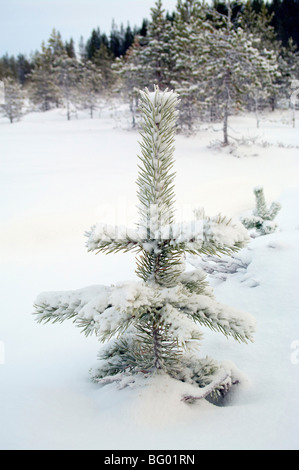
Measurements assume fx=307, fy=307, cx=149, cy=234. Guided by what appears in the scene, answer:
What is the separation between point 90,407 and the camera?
1435 millimetres

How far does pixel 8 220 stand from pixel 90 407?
632 cm

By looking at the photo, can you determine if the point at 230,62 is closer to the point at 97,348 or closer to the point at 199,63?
the point at 199,63

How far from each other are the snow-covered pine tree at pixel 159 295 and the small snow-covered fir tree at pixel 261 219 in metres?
2.97

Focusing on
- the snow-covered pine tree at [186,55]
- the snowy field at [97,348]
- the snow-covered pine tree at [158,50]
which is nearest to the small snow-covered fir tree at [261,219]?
the snowy field at [97,348]

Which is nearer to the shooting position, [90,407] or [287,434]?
[287,434]

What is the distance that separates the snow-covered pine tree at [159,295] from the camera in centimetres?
121

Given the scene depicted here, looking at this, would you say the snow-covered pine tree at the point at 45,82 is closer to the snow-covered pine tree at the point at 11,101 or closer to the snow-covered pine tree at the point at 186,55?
the snow-covered pine tree at the point at 11,101

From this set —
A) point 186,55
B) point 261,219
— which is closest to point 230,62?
point 186,55

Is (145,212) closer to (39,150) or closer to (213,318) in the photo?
(213,318)

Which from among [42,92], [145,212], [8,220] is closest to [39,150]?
[8,220]

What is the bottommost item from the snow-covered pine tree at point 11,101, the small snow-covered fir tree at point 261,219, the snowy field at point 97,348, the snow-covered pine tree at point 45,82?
the snowy field at point 97,348

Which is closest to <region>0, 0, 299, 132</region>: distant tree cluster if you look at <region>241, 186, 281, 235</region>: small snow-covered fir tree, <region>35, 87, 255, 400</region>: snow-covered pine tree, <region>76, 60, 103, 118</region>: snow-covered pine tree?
<region>76, 60, 103, 118</region>: snow-covered pine tree

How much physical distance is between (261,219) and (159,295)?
3.46 m

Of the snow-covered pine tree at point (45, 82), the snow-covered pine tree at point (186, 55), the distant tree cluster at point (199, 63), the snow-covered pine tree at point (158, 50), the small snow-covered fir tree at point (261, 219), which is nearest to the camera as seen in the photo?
the small snow-covered fir tree at point (261, 219)
